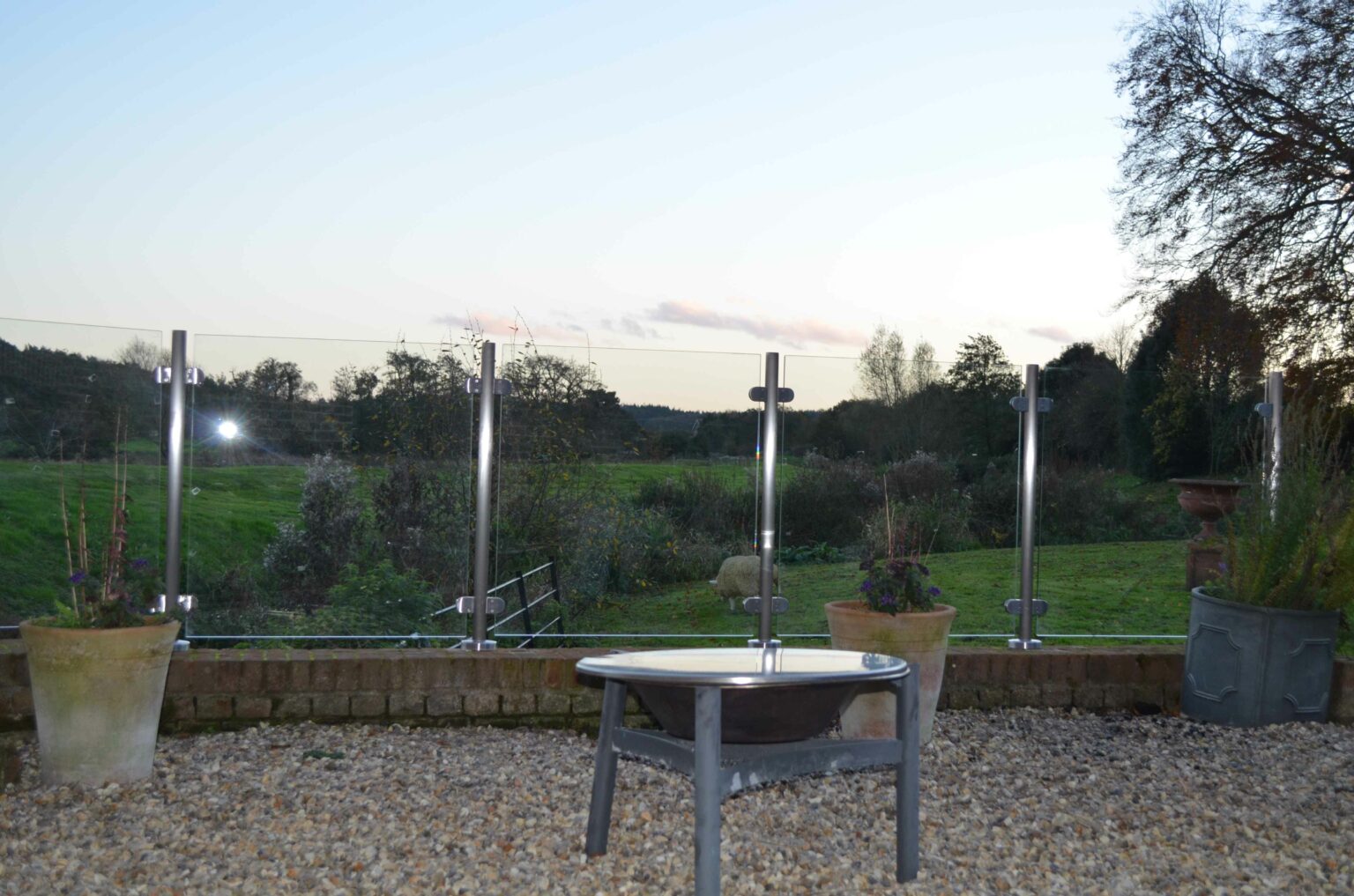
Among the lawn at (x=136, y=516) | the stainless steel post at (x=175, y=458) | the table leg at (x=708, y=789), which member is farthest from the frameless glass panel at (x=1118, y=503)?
the stainless steel post at (x=175, y=458)

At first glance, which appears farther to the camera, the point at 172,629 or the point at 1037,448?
the point at 1037,448

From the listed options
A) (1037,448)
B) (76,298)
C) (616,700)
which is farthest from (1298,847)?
(76,298)

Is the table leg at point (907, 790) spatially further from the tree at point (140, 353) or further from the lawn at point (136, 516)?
the tree at point (140, 353)

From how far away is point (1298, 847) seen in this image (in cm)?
346

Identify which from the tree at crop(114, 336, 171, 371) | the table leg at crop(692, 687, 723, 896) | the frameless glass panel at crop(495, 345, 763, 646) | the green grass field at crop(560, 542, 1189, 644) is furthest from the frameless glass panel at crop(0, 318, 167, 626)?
the table leg at crop(692, 687, 723, 896)

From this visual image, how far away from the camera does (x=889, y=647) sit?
14.8 feet

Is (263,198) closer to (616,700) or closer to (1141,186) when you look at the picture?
(616,700)

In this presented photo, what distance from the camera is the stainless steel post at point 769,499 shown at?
18.1 ft

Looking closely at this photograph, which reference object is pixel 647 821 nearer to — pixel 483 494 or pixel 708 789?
pixel 708 789

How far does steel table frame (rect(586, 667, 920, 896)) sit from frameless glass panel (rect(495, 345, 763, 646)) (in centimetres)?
225

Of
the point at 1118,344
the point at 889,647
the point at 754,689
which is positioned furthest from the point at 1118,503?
the point at 1118,344

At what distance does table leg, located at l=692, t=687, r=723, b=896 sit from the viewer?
2.67 m

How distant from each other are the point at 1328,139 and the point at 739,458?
14.9 metres

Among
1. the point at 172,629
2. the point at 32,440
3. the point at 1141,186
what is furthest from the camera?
the point at 1141,186
